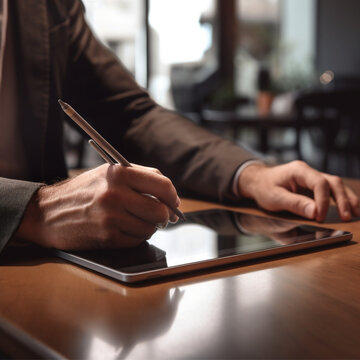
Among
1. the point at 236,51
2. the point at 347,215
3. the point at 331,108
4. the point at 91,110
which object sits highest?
the point at 236,51

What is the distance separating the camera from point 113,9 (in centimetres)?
598

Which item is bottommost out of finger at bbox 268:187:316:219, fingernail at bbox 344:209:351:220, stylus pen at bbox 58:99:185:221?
fingernail at bbox 344:209:351:220

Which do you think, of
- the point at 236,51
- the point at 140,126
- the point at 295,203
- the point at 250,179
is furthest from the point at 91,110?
the point at 236,51

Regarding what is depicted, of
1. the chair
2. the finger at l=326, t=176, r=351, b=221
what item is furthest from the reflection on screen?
the chair

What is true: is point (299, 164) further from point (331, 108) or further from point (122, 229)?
point (331, 108)

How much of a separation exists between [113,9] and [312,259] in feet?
19.1

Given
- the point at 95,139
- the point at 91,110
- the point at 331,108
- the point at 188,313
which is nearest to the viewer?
the point at 188,313

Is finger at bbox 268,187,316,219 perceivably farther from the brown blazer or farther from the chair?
the chair

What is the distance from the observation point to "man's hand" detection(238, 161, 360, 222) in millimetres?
788

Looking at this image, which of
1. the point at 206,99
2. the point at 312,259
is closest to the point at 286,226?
the point at 312,259

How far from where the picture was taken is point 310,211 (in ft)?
2.56

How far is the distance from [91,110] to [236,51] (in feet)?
18.9

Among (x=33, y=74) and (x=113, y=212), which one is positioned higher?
(x=33, y=74)

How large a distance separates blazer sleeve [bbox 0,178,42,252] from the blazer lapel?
17.2 inches
